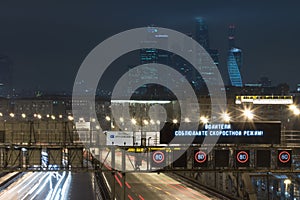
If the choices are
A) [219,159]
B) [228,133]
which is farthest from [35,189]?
[228,133]

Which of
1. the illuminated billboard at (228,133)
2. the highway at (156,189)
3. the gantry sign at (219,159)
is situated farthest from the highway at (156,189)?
the illuminated billboard at (228,133)

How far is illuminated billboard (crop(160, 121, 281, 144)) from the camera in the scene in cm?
3544

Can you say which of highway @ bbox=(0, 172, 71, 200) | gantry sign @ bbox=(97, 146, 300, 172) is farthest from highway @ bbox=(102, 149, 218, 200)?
gantry sign @ bbox=(97, 146, 300, 172)

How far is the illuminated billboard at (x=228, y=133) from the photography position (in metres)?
35.4

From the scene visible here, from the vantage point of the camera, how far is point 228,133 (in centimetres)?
3625

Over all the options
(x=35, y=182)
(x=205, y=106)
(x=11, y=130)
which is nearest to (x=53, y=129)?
(x=11, y=130)

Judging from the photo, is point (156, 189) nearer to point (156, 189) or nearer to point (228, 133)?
point (156, 189)

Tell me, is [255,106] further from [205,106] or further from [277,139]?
[277,139]

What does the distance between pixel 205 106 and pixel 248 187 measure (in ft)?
273

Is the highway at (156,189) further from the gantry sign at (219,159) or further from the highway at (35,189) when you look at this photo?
the gantry sign at (219,159)

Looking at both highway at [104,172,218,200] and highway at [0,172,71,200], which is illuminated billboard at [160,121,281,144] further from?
highway at [0,172,71,200]

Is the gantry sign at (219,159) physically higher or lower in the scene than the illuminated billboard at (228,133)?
lower

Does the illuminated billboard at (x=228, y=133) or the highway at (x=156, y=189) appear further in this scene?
the highway at (x=156, y=189)

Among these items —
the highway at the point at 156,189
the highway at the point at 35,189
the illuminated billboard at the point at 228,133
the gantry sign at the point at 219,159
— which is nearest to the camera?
the illuminated billboard at the point at 228,133
